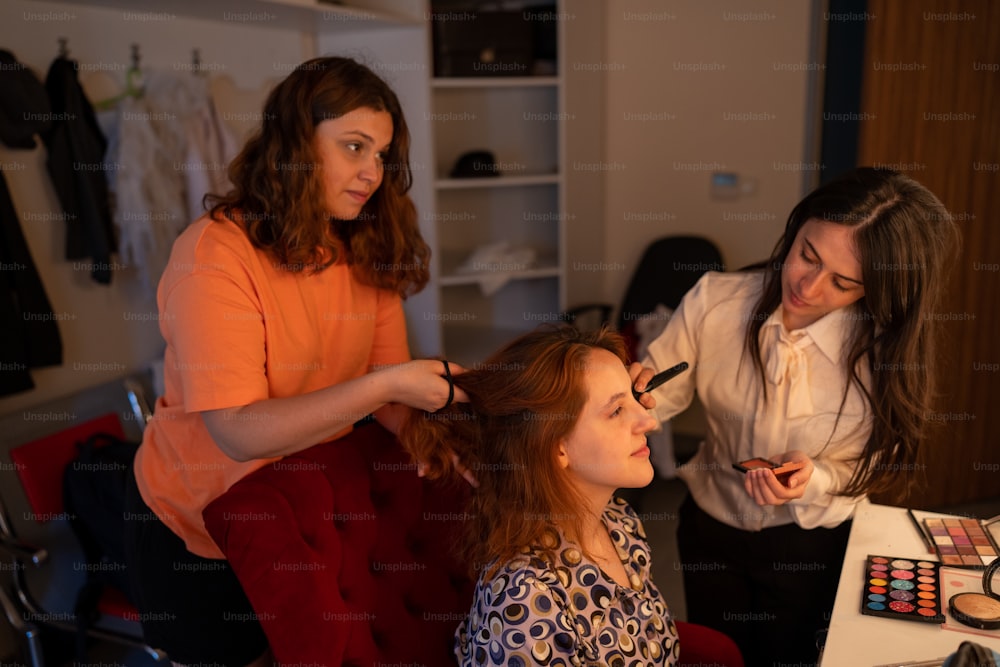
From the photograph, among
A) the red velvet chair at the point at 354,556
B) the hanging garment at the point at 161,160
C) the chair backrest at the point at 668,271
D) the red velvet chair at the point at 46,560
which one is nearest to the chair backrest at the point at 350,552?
the red velvet chair at the point at 354,556

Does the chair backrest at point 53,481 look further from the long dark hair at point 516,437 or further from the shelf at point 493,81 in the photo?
the shelf at point 493,81

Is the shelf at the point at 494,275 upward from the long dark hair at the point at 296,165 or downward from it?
downward

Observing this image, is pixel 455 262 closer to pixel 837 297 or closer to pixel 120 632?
pixel 120 632

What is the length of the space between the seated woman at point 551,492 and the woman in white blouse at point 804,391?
0.64 feet

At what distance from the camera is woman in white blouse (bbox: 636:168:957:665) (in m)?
1.41

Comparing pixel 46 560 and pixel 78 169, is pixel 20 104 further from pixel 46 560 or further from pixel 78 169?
pixel 46 560

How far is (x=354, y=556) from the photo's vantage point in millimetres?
1358

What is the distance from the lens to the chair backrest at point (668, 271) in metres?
3.43

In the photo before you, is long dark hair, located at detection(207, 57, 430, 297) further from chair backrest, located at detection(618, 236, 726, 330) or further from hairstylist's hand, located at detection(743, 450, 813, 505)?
chair backrest, located at detection(618, 236, 726, 330)

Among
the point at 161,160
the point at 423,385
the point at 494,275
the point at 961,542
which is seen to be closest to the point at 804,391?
the point at 961,542

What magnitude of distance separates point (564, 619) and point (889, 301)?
76 centimetres

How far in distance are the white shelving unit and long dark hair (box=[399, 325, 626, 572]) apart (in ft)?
6.32

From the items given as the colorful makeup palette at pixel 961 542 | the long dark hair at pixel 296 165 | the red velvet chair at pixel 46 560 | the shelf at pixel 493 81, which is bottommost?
the red velvet chair at pixel 46 560

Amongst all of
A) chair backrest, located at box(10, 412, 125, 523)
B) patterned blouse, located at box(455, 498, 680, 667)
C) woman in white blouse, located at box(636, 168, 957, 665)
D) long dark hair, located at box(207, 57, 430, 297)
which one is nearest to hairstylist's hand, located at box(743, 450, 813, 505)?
woman in white blouse, located at box(636, 168, 957, 665)
